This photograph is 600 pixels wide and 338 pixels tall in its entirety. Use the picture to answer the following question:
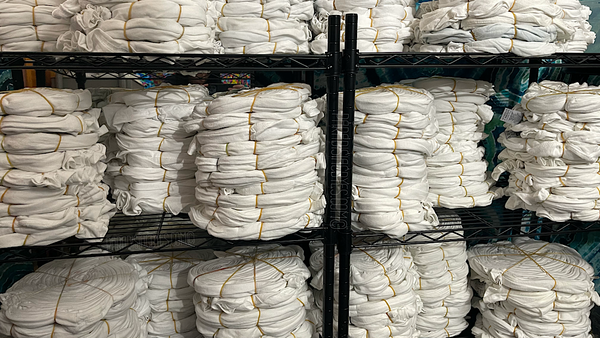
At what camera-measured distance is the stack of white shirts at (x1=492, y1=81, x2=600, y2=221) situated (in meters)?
1.44

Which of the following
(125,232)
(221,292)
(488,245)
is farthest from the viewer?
(488,245)

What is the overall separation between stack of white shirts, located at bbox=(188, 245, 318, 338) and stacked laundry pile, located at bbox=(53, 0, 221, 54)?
732 mm

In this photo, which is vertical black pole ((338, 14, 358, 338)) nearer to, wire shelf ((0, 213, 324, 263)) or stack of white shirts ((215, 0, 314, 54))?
wire shelf ((0, 213, 324, 263))

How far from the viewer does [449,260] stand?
167 cm

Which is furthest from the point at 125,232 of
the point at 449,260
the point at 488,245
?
the point at 488,245

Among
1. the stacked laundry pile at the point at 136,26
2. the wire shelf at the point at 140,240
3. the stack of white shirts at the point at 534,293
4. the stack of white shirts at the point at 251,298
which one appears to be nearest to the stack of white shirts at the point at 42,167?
the wire shelf at the point at 140,240

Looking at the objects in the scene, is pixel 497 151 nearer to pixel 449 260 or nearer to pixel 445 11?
pixel 449 260

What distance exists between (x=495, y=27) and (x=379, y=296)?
997mm

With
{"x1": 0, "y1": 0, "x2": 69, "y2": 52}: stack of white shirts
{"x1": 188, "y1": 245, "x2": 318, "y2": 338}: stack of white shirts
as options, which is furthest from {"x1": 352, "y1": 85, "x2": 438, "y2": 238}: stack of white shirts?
{"x1": 0, "y1": 0, "x2": 69, "y2": 52}: stack of white shirts

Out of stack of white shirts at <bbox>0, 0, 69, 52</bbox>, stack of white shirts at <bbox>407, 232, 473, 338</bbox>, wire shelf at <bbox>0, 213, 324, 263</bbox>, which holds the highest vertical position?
stack of white shirts at <bbox>0, 0, 69, 52</bbox>

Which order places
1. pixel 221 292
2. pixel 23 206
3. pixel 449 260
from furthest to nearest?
pixel 449 260, pixel 221 292, pixel 23 206

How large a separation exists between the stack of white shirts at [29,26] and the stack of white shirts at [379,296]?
1.21 m

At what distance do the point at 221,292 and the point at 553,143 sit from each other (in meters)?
1.27

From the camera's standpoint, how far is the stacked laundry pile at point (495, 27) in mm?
1346
